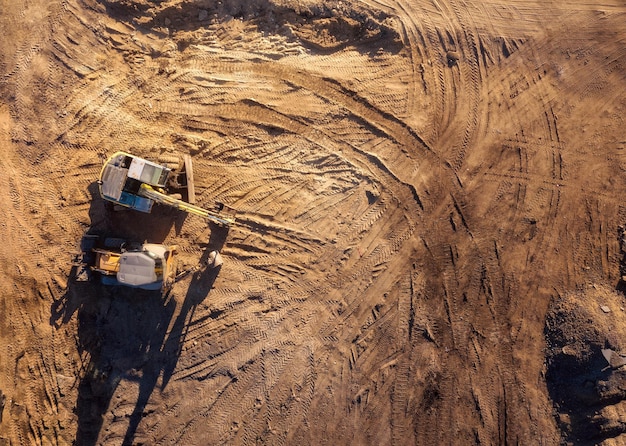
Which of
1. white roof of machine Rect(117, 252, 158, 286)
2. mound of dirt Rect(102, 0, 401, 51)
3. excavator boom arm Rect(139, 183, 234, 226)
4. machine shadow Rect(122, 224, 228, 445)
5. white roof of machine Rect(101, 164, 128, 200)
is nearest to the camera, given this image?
white roof of machine Rect(117, 252, 158, 286)

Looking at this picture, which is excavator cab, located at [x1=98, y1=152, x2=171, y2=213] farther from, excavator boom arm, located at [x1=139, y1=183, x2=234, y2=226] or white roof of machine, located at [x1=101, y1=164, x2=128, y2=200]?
excavator boom arm, located at [x1=139, y1=183, x2=234, y2=226]

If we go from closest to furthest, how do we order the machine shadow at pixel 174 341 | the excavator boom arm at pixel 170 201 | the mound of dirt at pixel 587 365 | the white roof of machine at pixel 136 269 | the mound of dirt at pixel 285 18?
the white roof of machine at pixel 136 269 → the excavator boom arm at pixel 170 201 → the mound of dirt at pixel 587 365 → the machine shadow at pixel 174 341 → the mound of dirt at pixel 285 18

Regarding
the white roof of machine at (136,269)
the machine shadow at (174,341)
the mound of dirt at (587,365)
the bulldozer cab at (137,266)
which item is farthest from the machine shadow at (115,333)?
the mound of dirt at (587,365)

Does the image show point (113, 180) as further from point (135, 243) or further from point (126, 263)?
point (126, 263)

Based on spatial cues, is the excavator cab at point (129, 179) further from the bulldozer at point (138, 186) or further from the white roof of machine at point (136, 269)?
the white roof of machine at point (136, 269)

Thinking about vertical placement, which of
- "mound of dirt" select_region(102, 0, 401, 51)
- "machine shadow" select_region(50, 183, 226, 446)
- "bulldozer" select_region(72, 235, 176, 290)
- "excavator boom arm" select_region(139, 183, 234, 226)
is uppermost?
"mound of dirt" select_region(102, 0, 401, 51)

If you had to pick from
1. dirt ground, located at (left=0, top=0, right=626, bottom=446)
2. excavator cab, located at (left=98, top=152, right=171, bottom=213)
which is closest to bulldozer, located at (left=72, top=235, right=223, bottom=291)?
dirt ground, located at (left=0, top=0, right=626, bottom=446)

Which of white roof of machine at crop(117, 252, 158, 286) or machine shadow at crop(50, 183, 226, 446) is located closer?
white roof of machine at crop(117, 252, 158, 286)
